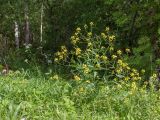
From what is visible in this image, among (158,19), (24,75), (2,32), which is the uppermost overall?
(158,19)

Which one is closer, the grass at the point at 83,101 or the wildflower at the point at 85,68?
the grass at the point at 83,101

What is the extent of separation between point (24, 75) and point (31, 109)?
10.9ft

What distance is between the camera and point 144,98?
271 inches

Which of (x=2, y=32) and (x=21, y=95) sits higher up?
(x=21, y=95)

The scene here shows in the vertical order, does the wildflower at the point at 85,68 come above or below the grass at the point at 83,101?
above

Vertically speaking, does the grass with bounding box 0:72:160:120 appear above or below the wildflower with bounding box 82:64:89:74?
below

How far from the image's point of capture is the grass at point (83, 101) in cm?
630

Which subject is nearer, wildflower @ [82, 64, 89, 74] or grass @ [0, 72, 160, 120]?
grass @ [0, 72, 160, 120]

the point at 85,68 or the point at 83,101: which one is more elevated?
the point at 85,68

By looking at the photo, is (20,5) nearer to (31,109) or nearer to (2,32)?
(2,32)

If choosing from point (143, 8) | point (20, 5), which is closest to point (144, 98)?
point (143, 8)

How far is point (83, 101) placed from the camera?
712cm

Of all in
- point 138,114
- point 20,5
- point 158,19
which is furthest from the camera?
point 20,5

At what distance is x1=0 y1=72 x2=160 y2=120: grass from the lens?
6.30 meters
